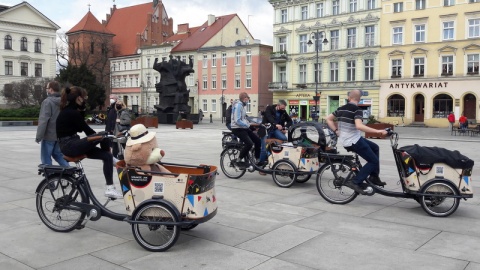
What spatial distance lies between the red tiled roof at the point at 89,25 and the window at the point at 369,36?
52.6 meters

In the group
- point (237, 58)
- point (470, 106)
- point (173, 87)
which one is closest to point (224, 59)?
point (237, 58)

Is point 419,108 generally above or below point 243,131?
above

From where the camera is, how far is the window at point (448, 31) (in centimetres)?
4632

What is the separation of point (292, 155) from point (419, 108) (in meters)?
43.8

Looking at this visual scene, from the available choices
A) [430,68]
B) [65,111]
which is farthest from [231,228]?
[430,68]

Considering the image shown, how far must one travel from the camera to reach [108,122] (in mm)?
12195

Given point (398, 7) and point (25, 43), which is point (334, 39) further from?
point (25, 43)

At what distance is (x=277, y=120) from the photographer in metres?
11.3

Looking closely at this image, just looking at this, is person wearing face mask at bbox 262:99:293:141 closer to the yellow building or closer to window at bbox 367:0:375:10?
the yellow building

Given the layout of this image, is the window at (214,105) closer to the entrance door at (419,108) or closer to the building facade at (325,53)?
the building facade at (325,53)

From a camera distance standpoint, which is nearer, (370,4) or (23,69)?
(370,4)

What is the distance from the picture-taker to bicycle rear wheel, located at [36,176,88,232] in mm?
5887

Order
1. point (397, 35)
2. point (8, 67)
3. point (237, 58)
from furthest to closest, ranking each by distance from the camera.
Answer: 1. point (8, 67)
2. point (237, 58)
3. point (397, 35)

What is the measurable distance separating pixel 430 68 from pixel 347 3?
11.9 m
